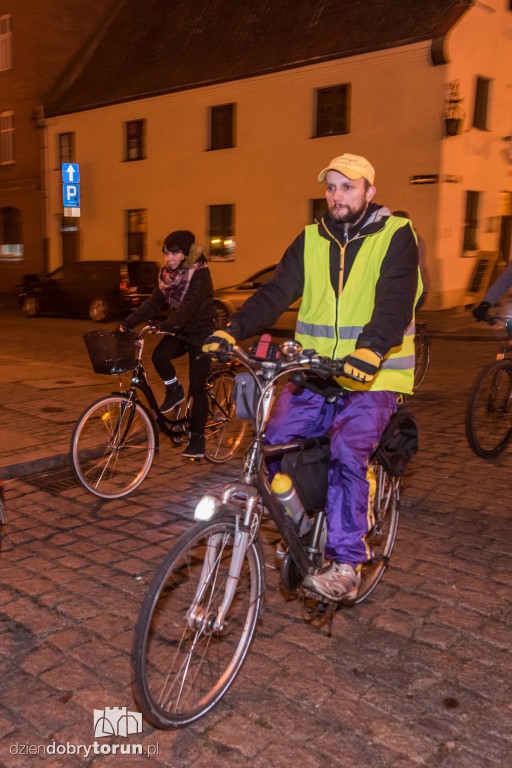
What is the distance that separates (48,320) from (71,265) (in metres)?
1.62

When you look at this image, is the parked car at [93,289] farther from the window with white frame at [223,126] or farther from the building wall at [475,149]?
the building wall at [475,149]

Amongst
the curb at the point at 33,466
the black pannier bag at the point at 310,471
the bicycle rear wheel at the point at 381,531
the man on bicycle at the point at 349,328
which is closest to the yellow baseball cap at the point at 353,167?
the man on bicycle at the point at 349,328

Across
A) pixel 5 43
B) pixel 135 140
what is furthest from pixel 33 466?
pixel 5 43

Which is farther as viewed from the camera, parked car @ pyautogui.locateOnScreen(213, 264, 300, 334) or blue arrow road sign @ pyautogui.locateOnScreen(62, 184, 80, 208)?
blue arrow road sign @ pyautogui.locateOnScreen(62, 184, 80, 208)

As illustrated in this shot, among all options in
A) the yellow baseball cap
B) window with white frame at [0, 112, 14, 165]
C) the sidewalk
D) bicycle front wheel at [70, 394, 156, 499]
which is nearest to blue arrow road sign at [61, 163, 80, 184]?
window with white frame at [0, 112, 14, 165]

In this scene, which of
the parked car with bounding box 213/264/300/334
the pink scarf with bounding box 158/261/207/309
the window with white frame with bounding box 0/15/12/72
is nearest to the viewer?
the pink scarf with bounding box 158/261/207/309

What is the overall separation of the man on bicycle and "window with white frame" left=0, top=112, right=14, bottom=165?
29483 mm

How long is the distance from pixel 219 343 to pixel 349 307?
688 millimetres

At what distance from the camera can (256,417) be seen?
9.85ft

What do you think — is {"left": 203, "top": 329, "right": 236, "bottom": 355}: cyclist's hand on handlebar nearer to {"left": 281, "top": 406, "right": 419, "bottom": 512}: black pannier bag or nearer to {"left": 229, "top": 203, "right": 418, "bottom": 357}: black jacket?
{"left": 229, "top": 203, "right": 418, "bottom": 357}: black jacket

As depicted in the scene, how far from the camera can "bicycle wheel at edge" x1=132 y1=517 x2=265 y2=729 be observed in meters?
2.69

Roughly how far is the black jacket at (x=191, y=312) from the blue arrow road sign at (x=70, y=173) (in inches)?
883

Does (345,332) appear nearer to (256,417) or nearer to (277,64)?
(256,417)

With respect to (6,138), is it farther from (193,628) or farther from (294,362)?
(193,628)
